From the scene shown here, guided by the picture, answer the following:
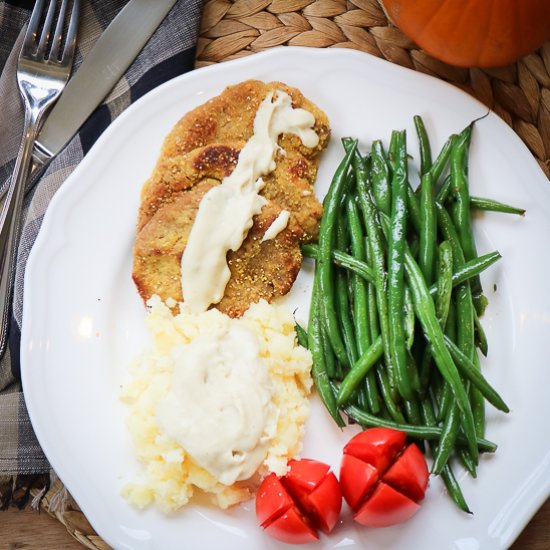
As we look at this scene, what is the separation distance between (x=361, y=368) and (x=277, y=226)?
2.62 ft

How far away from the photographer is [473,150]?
3.99 meters

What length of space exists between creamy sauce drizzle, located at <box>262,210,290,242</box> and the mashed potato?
33 cm

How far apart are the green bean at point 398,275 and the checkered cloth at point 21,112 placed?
4.49ft

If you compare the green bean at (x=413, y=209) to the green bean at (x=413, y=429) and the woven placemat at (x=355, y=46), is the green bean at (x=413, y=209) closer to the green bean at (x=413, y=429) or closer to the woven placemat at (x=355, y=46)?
the woven placemat at (x=355, y=46)

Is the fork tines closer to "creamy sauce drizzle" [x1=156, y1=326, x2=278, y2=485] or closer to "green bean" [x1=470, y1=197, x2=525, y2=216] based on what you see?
"creamy sauce drizzle" [x1=156, y1=326, x2=278, y2=485]

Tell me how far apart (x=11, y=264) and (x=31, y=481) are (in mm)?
1164

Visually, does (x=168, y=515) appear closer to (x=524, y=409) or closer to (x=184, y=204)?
(x=184, y=204)

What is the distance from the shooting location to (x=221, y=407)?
348cm

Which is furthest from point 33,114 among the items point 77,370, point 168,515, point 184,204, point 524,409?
point 524,409

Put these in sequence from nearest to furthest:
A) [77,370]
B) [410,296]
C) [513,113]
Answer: [410,296] → [77,370] → [513,113]

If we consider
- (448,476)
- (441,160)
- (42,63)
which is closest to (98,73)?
(42,63)

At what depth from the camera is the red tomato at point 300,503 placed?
335 centimetres

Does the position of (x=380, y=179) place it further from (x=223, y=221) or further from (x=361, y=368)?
(x=361, y=368)

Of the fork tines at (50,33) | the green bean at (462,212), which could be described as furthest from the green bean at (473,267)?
the fork tines at (50,33)
